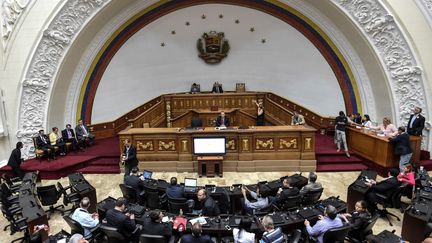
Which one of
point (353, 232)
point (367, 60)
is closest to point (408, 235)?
point (353, 232)

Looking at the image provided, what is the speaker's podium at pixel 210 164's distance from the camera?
7859mm

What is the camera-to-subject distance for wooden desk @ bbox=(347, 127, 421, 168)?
7562 millimetres

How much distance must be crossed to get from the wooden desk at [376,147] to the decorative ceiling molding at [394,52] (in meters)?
1.59

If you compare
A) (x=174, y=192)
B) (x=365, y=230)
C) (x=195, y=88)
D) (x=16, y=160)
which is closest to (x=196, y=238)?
(x=174, y=192)

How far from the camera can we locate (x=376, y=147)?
26.1 ft

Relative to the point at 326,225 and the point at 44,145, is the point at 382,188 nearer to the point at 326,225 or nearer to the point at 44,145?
the point at 326,225

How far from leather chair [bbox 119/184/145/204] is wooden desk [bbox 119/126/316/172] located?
2548mm

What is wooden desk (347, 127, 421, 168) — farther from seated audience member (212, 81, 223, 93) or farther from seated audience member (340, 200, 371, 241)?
seated audience member (212, 81, 223, 93)

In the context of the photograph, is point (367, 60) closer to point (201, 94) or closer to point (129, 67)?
point (201, 94)

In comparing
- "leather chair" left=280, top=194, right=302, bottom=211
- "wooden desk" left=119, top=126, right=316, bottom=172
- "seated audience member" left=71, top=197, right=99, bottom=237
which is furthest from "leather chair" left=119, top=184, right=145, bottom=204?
"leather chair" left=280, top=194, right=302, bottom=211

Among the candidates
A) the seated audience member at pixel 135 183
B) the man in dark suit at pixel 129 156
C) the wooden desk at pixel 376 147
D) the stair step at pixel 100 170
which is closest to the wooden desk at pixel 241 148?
the stair step at pixel 100 170

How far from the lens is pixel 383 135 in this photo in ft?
25.8

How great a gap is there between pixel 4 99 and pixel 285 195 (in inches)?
371

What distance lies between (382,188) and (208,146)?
428 cm
